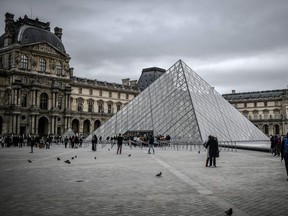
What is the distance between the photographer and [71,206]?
17.7 ft

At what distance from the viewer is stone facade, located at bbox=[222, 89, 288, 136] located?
242ft

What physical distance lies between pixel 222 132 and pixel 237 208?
73.1 feet

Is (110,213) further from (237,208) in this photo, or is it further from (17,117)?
(17,117)

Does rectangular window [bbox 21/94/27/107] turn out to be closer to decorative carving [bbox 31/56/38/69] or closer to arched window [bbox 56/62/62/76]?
decorative carving [bbox 31/56/38/69]

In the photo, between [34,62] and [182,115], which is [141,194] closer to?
[182,115]

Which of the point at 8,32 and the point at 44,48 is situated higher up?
the point at 8,32

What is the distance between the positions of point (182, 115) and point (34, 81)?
29368 mm

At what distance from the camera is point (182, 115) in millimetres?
27234

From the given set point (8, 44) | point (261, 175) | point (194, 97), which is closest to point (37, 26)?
point (8, 44)

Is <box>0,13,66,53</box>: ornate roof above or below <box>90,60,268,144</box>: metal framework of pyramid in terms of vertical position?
Result: above

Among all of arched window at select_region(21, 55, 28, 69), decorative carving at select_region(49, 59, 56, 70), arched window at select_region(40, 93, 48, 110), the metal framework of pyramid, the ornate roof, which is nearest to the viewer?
the metal framework of pyramid

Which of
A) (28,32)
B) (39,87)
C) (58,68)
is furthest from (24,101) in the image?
(28,32)

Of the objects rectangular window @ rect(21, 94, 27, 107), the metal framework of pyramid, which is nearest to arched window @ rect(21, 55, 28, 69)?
rectangular window @ rect(21, 94, 27, 107)

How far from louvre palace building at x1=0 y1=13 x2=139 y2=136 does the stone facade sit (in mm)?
41825
